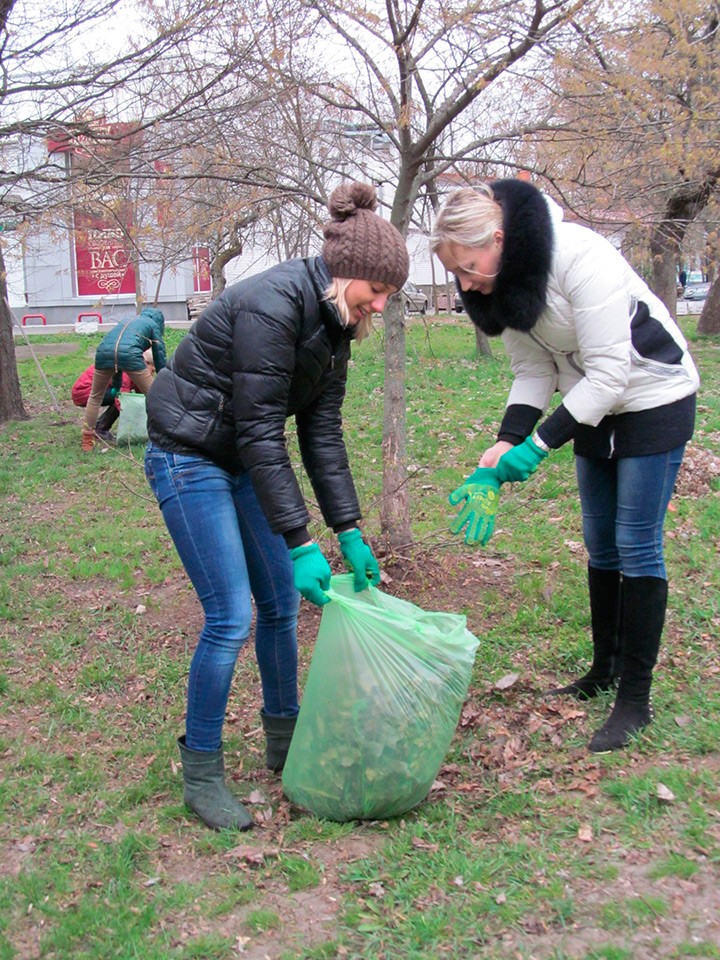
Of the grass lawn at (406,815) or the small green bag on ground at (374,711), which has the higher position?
the small green bag on ground at (374,711)

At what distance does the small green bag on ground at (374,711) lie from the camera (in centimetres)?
261

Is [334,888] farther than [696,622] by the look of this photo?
No

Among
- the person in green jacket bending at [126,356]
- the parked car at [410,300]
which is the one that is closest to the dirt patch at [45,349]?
the person in green jacket bending at [126,356]

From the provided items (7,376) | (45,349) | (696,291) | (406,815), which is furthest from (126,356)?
(696,291)

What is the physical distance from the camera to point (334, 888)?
2.47 metres

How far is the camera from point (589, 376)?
2662mm

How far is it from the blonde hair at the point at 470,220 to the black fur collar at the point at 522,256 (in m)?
0.03

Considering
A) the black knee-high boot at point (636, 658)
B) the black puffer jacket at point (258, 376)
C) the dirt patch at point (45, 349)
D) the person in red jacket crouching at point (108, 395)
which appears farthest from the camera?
the dirt patch at point (45, 349)

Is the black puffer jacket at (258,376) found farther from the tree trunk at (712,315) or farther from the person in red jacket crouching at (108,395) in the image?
the tree trunk at (712,315)

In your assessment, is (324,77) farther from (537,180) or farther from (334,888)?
(334,888)

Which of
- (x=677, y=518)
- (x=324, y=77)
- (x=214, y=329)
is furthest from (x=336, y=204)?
(x=677, y=518)

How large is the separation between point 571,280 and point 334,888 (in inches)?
71.5

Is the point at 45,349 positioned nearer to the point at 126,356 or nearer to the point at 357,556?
the point at 126,356

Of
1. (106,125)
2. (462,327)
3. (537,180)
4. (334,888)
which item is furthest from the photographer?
(462,327)
